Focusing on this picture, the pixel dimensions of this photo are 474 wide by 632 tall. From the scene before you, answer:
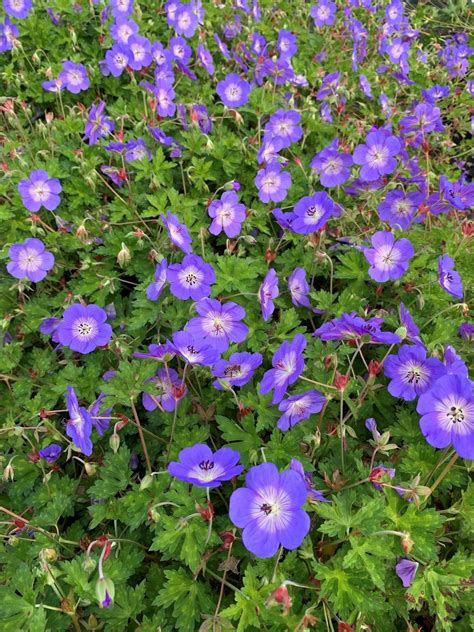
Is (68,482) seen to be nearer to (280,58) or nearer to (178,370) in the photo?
(178,370)

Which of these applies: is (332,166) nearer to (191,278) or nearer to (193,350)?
(191,278)

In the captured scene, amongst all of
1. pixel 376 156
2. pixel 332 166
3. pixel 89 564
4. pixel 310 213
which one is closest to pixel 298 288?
pixel 310 213

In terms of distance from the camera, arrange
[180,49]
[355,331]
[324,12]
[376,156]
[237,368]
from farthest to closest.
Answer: [324,12], [180,49], [376,156], [237,368], [355,331]

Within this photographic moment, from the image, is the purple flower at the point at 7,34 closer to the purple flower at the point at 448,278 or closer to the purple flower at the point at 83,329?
the purple flower at the point at 83,329

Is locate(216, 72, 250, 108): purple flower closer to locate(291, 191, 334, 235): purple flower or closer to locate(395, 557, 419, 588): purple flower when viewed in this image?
locate(291, 191, 334, 235): purple flower

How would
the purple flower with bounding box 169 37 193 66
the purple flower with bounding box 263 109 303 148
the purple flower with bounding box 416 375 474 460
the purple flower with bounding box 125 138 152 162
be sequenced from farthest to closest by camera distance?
1. the purple flower with bounding box 169 37 193 66
2. the purple flower with bounding box 263 109 303 148
3. the purple flower with bounding box 125 138 152 162
4. the purple flower with bounding box 416 375 474 460

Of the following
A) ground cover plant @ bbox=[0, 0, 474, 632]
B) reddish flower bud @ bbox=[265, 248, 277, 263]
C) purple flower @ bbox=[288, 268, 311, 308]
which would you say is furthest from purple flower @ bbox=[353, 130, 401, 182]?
purple flower @ bbox=[288, 268, 311, 308]

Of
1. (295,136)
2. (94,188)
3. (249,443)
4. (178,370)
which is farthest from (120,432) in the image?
(295,136)

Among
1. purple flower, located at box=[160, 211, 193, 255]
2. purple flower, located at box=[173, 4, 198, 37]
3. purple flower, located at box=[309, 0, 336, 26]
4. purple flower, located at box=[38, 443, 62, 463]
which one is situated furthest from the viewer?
purple flower, located at box=[309, 0, 336, 26]
